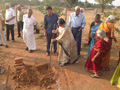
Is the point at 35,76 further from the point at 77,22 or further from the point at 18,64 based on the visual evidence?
the point at 77,22

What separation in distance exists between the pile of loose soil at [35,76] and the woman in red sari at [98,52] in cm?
123

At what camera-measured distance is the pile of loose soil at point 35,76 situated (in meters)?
3.49

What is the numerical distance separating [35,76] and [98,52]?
79.4 inches

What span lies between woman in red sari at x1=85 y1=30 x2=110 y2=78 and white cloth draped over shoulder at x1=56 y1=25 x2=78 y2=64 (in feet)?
2.43

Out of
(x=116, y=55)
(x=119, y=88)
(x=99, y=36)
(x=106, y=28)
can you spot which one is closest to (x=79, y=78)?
(x=119, y=88)

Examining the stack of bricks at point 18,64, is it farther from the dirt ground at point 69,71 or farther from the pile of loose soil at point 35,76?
the dirt ground at point 69,71

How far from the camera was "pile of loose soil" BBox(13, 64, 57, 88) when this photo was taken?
3494 mm

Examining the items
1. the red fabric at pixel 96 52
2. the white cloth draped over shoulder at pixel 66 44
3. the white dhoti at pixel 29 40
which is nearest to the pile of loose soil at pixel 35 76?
the white cloth draped over shoulder at pixel 66 44

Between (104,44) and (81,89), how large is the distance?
1408mm

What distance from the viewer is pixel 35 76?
3.78m

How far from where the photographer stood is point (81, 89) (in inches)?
131

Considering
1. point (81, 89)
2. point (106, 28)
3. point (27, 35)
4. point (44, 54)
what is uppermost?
point (106, 28)

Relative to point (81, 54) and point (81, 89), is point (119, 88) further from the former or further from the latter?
point (81, 54)

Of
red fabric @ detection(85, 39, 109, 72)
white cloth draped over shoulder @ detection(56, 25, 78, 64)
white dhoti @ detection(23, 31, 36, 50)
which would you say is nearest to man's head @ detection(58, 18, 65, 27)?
white cloth draped over shoulder @ detection(56, 25, 78, 64)
